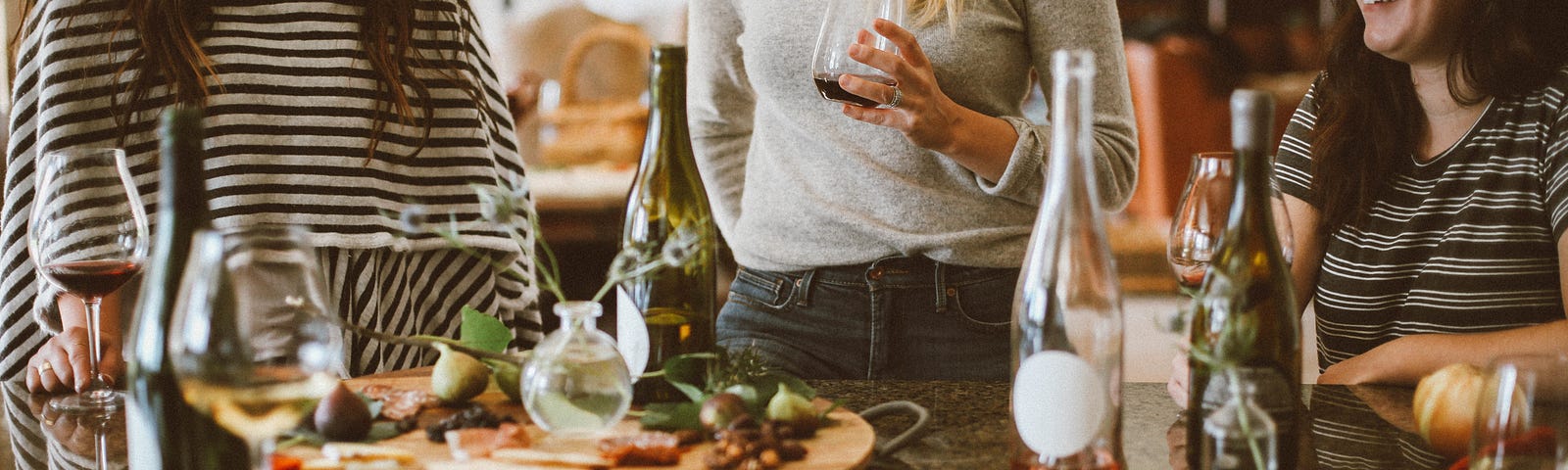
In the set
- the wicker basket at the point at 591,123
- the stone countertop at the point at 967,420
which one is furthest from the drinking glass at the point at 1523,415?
the wicker basket at the point at 591,123

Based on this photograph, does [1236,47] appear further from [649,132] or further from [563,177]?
[649,132]

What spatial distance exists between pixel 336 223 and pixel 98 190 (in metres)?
0.42

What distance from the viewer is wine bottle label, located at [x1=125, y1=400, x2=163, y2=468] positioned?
0.65 metres

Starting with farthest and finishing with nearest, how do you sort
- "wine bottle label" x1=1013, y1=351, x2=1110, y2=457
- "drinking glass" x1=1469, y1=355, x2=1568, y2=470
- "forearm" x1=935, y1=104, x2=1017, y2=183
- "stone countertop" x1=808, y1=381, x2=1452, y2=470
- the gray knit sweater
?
the gray knit sweater < "forearm" x1=935, y1=104, x2=1017, y2=183 < "stone countertop" x1=808, y1=381, x2=1452, y2=470 < "wine bottle label" x1=1013, y1=351, x2=1110, y2=457 < "drinking glass" x1=1469, y1=355, x2=1568, y2=470

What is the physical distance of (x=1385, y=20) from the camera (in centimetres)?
126

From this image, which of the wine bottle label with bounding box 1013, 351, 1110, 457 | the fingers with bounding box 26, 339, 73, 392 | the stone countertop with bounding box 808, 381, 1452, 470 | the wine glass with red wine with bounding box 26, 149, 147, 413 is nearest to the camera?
the wine bottle label with bounding box 1013, 351, 1110, 457

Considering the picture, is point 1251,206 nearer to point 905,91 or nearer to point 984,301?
point 905,91

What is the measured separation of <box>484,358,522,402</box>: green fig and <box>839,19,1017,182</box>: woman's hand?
361 millimetres

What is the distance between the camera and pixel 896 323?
4.36 feet

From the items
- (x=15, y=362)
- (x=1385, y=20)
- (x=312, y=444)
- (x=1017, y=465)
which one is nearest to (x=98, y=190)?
(x=312, y=444)

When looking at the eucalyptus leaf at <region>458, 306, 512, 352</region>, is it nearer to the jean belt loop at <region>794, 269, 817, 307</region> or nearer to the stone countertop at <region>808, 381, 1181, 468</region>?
the stone countertop at <region>808, 381, 1181, 468</region>

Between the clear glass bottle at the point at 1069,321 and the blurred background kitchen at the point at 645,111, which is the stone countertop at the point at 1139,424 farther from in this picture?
the blurred background kitchen at the point at 645,111

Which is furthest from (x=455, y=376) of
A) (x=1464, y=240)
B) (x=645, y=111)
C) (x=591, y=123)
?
(x=591, y=123)

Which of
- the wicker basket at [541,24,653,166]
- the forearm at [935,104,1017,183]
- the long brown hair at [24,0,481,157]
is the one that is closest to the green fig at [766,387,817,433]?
the forearm at [935,104,1017,183]
